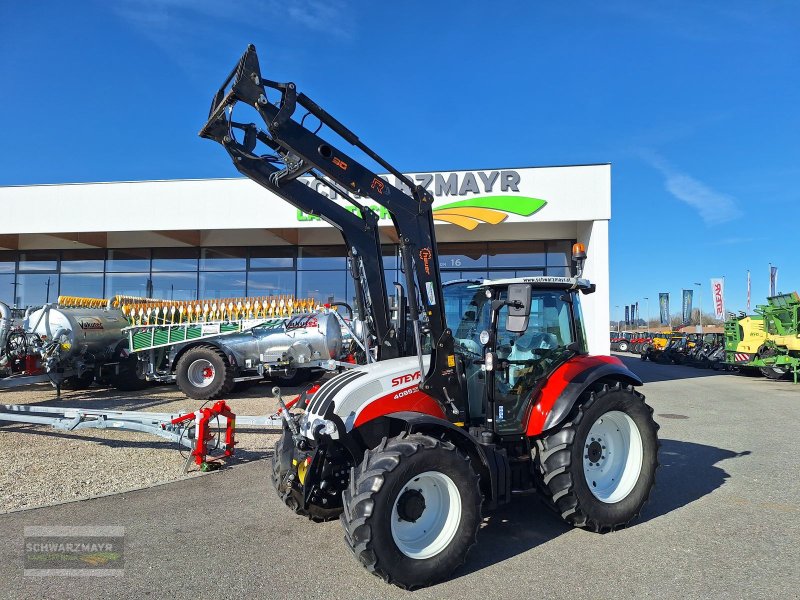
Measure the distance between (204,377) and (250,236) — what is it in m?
7.53

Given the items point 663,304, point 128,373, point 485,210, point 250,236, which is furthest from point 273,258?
point 663,304

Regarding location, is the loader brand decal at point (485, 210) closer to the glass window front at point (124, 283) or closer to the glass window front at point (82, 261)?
the glass window front at point (124, 283)

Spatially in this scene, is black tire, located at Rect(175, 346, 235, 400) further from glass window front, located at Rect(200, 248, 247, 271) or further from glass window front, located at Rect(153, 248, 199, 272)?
glass window front, located at Rect(153, 248, 199, 272)

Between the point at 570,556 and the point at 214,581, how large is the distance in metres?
2.55

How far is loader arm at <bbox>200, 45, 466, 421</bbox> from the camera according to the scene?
152 inches

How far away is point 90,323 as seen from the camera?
13.0 m

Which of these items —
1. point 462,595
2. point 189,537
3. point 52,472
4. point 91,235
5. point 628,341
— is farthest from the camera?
point 628,341

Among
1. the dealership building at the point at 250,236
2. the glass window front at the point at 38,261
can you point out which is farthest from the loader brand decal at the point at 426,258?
the glass window front at the point at 38,261

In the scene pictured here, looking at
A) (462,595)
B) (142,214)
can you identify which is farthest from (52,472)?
(142,214)

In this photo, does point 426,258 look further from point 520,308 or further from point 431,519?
point 431,519

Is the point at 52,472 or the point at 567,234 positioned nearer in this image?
the point at 52,472

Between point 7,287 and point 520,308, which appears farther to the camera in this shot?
point 7,287

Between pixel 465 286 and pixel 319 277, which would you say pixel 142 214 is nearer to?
pixel 319 277

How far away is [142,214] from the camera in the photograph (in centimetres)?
1708
